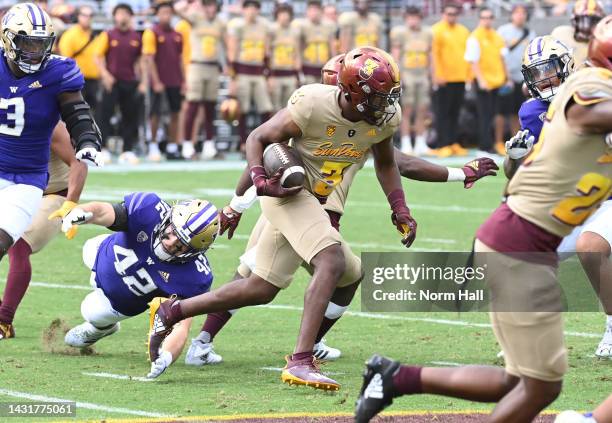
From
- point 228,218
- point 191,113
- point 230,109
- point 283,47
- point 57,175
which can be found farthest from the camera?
point 283,47

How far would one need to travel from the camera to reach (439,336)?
816 cm

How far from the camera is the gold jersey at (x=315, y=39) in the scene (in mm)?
19562

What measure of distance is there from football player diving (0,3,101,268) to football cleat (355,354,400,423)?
2923mm

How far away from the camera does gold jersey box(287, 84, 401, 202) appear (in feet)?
22.2

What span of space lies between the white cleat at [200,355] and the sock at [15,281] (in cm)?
131

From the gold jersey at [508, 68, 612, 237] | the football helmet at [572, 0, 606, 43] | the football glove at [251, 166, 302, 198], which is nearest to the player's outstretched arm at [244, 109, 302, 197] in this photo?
the football glove at [251, 166, 302, 198]

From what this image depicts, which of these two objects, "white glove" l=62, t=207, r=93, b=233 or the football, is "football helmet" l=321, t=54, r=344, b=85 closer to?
the football

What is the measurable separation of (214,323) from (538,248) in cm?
287

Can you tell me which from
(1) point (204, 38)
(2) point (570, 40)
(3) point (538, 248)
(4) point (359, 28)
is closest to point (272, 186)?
(3) point (538, 248)

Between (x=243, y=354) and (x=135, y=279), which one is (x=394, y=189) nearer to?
(x=243, y=354)

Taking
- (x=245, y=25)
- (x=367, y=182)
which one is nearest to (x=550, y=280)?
(x=367, y=182)

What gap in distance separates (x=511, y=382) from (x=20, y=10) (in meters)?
3.98

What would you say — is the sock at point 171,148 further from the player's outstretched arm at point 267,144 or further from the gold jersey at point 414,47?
the player's outstretched arm at point 267,144

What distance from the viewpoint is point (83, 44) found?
17750 mm
